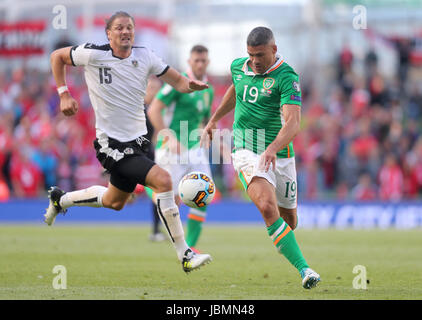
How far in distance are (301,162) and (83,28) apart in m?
9.06

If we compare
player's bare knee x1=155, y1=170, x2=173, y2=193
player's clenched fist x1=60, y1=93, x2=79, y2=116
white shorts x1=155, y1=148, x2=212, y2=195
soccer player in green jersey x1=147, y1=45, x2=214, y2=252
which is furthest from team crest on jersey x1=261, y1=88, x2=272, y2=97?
white shorts x1=155, y1=148, x2=212, y2=195

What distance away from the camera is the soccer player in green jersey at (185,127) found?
1141 cm

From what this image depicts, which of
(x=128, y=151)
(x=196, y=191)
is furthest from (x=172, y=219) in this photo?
(x=128, y=151)

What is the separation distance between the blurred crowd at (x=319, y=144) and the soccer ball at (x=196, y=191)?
35.0 feet

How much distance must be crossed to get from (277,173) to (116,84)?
2.10 metres

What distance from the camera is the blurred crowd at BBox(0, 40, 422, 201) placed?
1995cm

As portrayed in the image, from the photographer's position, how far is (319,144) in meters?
21.1

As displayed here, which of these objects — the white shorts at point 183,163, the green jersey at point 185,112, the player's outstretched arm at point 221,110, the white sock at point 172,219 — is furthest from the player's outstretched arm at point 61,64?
the white shorts at point 183,163

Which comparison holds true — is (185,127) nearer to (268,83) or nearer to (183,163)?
(183,163)

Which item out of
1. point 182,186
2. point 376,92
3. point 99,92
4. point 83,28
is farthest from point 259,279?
point 83,28

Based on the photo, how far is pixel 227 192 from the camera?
2102cm

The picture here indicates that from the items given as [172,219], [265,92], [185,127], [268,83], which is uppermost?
[268,83]
